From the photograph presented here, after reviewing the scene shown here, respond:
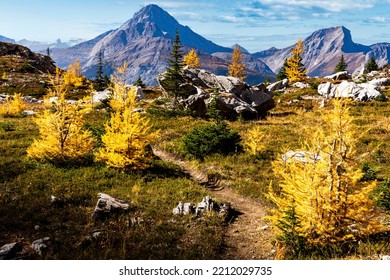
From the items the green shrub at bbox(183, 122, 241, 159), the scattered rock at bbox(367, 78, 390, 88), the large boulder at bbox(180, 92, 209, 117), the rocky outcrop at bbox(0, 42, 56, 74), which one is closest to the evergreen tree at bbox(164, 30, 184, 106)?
the large boulder at bbox(180, 92, 209, 117)

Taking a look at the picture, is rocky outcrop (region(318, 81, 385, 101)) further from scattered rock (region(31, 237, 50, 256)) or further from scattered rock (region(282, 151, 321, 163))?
scattered rock (region(31, 237, 50, 256))

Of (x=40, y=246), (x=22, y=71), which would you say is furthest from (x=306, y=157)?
(x=22, y=71)

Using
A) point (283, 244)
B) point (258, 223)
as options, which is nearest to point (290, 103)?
point (258, 223)

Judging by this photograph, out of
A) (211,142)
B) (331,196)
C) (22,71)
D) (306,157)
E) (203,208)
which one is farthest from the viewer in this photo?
(22,71)

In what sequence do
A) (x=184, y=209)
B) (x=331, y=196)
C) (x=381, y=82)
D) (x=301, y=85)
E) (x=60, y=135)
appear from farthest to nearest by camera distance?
1. (x=301, y=85)
2. (x=381, y=82)
3. (x=60, y=135)
4. (x=184, y=209)
5. (x=331, y=196)

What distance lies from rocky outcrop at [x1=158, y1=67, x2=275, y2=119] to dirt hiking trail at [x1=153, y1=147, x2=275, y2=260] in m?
16.6

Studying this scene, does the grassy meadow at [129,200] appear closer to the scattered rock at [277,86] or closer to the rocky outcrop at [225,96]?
the rocky outcrop at [225,96]

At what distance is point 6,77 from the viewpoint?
6669cm

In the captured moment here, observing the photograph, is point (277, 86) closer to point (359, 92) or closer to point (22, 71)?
point (359, 92)

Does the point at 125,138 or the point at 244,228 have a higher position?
the point at 125,138

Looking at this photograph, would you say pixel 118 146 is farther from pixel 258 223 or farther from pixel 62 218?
pixel 258 223

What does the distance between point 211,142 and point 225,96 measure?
13865 millimetres

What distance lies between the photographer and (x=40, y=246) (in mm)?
8594

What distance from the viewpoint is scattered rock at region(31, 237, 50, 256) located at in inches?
333
